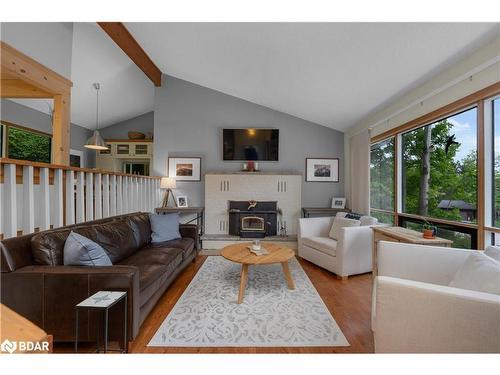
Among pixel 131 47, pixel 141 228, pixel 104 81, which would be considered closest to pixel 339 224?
pixel 141 228

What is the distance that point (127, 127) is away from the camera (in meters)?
6.42

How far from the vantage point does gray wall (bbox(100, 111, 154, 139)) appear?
640 cm

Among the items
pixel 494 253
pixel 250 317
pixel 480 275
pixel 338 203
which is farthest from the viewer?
pixel 338 203

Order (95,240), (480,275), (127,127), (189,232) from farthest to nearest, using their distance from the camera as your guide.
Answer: (127,127) → (189,232) → (95,240) → (480,275)

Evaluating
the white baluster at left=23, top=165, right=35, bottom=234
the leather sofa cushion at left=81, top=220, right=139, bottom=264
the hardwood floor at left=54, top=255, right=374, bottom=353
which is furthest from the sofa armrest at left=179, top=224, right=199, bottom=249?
the white baluster at left=23, top=165, right=35, bottom=234

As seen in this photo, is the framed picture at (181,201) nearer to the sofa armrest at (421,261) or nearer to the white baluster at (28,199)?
the white baluster at (28,199)

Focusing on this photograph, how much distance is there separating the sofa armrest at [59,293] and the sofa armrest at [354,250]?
238 cm

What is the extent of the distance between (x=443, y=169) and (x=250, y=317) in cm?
272

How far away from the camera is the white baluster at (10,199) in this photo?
1723mm

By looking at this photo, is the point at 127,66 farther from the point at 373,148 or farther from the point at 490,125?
the point at 490,125

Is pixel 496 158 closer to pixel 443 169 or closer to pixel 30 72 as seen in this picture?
pixel 443 169

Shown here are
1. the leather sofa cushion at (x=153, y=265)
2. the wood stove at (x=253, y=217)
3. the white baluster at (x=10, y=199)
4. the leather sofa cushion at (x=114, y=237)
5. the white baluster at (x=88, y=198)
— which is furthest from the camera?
the wood stove at (x=253, y=217)

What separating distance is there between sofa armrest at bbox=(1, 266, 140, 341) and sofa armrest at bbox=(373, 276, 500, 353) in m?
1.61

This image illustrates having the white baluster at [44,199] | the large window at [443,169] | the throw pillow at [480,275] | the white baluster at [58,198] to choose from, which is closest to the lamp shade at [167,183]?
the white baluster at [58,198]
